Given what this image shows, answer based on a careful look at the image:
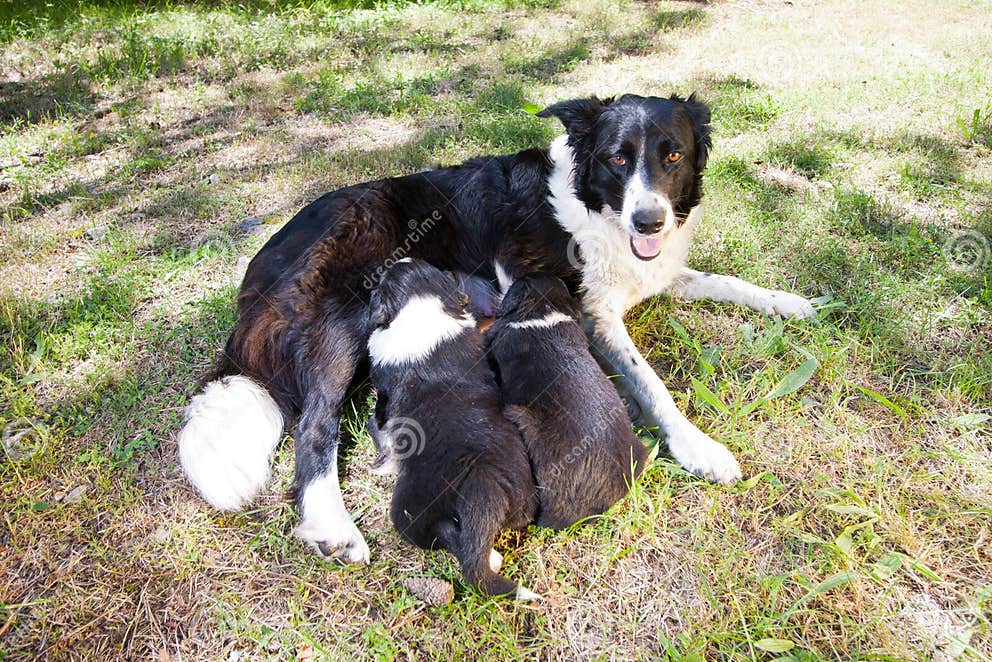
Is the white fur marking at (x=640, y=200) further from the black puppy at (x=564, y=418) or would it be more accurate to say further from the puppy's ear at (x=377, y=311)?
the puppy's ear at (x=377, y=311)

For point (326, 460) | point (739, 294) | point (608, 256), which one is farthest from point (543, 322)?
point (739, 294)

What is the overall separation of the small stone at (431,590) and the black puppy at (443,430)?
13 cm

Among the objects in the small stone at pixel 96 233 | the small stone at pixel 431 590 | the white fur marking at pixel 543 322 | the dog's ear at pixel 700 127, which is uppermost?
the dog's ear at pixel 700 127

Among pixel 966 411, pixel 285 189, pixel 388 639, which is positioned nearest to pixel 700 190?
pixel 966 411

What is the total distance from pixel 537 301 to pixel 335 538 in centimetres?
133

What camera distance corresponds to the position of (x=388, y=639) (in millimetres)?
2096

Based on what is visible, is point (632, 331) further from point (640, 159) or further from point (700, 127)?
point (700, 127)

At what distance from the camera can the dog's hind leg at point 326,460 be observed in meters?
2.41

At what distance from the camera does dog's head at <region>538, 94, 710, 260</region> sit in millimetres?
2947

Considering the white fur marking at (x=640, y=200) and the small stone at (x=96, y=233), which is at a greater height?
the white fur marking at (x=640, y=200)

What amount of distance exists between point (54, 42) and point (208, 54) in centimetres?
187

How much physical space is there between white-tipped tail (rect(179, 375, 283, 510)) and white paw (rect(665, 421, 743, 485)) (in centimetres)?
183

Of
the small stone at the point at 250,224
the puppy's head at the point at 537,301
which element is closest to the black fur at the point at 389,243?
the puppy's head at the point at 537,301

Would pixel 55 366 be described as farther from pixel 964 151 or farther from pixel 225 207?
pixel 964 151
